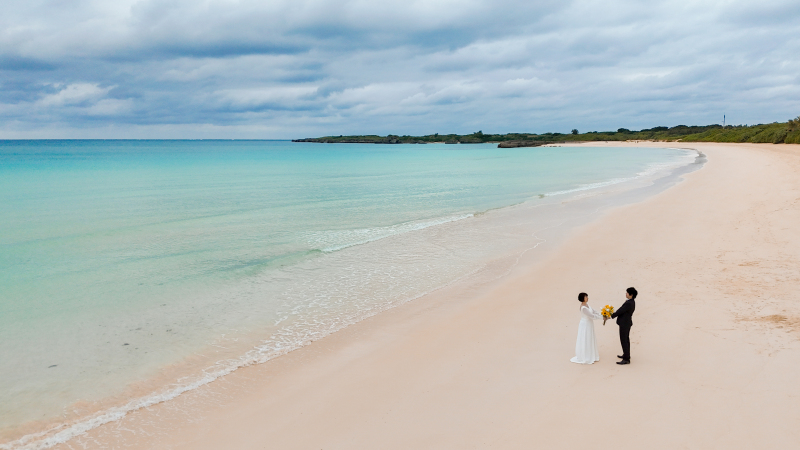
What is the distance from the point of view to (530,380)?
24.9 ft

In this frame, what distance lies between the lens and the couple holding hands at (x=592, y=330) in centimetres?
772

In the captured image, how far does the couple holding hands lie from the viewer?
7719 millimetres

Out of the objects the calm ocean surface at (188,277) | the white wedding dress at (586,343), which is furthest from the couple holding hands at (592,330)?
the calm ocean surface at (188,277)

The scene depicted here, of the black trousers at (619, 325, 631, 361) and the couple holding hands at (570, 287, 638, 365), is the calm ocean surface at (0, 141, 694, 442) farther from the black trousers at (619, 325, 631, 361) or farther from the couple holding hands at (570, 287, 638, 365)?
the black trousers at (619, 325, 631, 361)

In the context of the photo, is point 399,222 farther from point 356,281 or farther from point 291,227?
point 356,281

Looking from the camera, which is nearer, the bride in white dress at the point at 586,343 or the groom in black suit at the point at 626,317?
the groom in black suit at the point at 626,317

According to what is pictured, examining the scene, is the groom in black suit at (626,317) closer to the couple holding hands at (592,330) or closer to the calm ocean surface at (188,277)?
the couple holding hands at (592,330)

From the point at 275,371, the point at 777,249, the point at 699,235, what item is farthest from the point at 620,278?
the point at 275,371

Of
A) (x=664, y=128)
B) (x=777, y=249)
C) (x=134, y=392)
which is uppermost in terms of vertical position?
(x=664, y=128)

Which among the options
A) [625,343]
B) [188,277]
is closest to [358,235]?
[188,277]

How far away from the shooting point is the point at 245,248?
17984 mm

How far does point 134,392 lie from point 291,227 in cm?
1440

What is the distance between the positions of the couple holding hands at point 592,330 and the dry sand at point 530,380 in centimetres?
21

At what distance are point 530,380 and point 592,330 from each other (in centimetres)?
139
